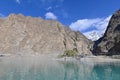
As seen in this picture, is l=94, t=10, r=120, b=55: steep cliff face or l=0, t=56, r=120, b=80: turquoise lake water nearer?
l=0, t=56, r=120, b=80: turquoise lake water

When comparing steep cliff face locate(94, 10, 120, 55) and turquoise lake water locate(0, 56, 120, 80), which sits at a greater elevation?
steep cliff face locate(94, 10, 120, 55)

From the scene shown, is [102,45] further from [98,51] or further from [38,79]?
[38,79]

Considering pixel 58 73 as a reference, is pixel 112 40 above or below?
above

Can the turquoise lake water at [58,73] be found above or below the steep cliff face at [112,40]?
below

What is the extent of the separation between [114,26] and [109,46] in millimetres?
18110

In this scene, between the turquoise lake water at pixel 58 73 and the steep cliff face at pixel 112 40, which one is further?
the steep cliff face at pixel 112 40

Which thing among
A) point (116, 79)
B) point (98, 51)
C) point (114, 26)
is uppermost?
point (114, 26)

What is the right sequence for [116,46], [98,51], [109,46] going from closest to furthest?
1. [116,46]
2. [109,46]
3. [98,51]

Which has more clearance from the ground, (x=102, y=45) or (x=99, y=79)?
(x=102, y=45)

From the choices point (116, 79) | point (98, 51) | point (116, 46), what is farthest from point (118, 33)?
point (116, 79)

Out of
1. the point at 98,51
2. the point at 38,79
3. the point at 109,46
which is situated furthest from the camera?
the point at 98,51

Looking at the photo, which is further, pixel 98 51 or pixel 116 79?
pixel 98 51

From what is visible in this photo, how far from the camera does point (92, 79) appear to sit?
4644 centimetres

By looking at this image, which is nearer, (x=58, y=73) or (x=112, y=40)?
(x=58, y=73)
